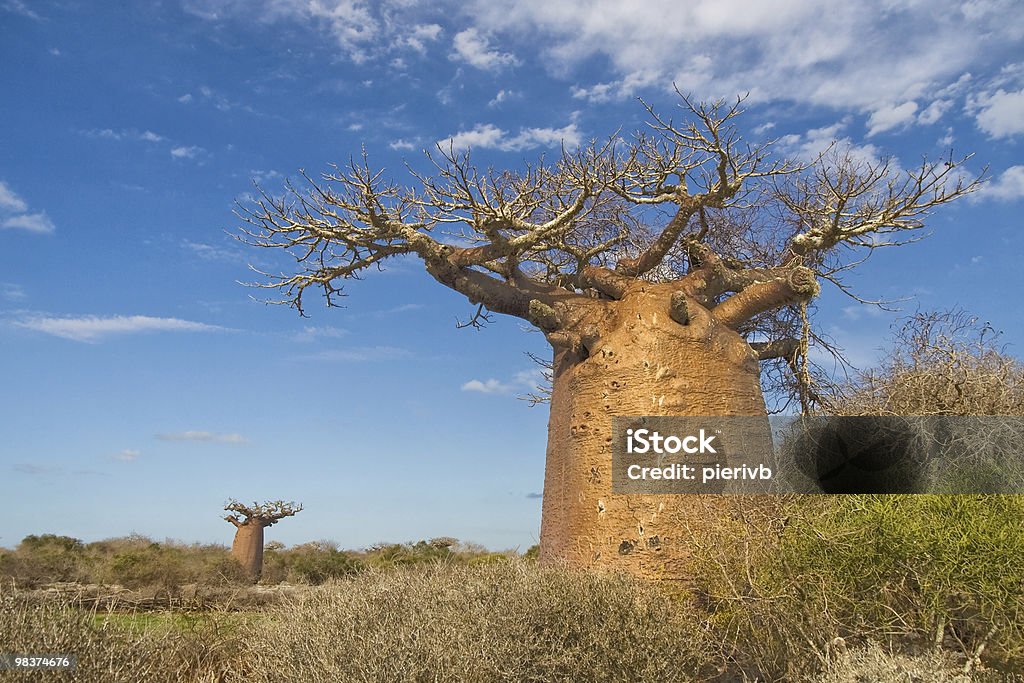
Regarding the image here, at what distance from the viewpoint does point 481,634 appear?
13.5 feet

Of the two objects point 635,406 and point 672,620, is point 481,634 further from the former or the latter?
point 635,406

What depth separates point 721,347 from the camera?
697 cm

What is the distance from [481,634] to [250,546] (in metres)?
16.5

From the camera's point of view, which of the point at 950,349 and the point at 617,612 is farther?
the point at 950,349

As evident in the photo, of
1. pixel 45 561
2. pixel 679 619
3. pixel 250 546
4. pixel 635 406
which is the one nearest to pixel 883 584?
pixel 679 619

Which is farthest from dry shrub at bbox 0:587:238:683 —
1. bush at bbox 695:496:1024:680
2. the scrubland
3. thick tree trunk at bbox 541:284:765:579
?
bush at bbox 695:496:1024:680

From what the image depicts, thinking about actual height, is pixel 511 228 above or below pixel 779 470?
above

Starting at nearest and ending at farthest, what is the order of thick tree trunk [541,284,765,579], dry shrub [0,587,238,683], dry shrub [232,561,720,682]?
1. dry shrub [0,587,238,683]
2. dry shrub [232,561,720,682]
3. thick tree trunk [541,284,765,579]

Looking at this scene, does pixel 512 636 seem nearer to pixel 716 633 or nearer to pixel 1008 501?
pixel 716 633

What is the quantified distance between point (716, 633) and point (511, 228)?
401 cm

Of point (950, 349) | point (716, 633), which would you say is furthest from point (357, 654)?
point (950, 349)

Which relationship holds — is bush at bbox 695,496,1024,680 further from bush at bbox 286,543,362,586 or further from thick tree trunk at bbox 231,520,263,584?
thick tree trunk at bbox 231,520,263,584

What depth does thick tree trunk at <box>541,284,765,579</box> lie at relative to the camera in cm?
617

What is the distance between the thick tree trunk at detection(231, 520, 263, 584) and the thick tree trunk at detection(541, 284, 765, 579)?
44.6ft
